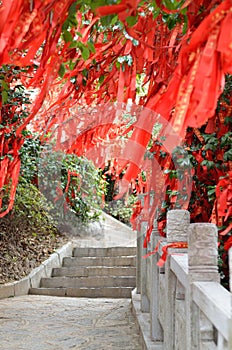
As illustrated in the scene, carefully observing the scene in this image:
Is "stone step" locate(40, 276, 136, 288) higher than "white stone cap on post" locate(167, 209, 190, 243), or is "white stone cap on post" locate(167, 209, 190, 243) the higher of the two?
"white stone cap on post" locate(167, 209, 190, 243)

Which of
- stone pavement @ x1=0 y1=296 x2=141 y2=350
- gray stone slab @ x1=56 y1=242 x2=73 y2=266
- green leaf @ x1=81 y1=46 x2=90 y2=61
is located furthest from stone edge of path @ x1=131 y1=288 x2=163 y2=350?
green leaf @ x1=81 y1=46 x2=90 y2=61

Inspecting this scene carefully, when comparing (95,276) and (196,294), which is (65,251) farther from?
(196,294)

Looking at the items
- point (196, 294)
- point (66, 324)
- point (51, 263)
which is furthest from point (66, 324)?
point (196, 294)

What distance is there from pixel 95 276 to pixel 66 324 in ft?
7.54

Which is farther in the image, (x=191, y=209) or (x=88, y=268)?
(x=88, y=268)

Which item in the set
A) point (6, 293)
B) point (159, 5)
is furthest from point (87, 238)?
point (159, 5)

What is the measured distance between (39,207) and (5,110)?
491cm

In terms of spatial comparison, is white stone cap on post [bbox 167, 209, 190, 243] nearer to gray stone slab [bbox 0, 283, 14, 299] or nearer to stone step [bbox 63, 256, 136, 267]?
gray stone slab [bbox 0, 283, 14, 299]

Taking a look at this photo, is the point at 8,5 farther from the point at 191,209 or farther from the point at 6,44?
the point at 191,209

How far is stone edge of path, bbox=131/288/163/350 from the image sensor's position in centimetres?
400

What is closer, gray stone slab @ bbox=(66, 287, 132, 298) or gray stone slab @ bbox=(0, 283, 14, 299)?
gray stone slab @ bbox=(0, 283, 14, 299)

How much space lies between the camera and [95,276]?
323 inches

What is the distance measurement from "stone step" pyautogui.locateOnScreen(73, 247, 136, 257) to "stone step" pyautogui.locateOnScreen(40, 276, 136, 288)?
1.15 meters

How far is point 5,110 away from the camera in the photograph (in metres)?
4.72
